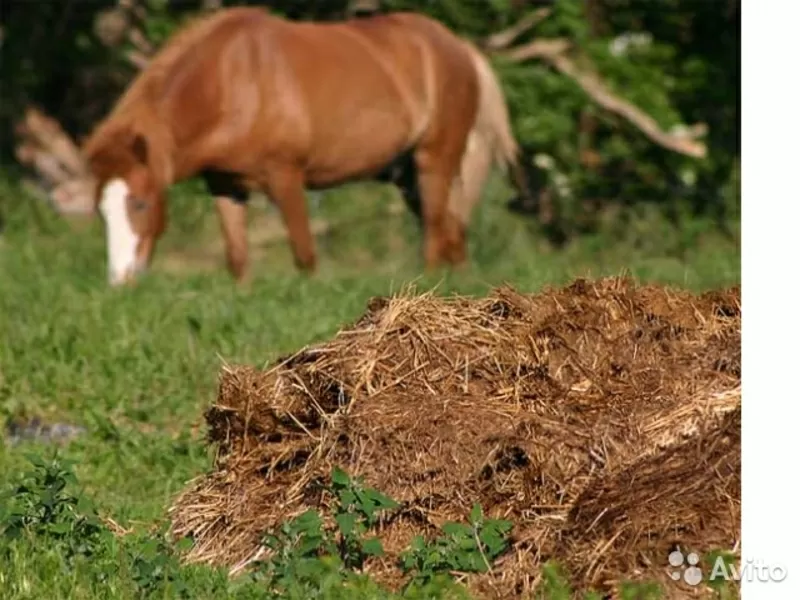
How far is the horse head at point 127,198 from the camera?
42.3ft

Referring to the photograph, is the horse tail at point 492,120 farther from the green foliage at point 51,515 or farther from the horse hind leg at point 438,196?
the green foliage at point 51,515

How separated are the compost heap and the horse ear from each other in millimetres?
7139

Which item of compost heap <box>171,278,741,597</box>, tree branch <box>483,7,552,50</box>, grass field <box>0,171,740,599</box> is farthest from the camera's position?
tree branch <box>483,7,552,50</box>

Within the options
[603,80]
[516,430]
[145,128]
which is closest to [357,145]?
[145,128]

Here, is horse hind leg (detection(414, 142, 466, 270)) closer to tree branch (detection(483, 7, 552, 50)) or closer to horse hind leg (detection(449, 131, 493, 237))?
horse hind leg (detection(449, 131, 493, 237))

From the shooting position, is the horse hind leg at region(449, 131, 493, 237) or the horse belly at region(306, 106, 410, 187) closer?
the horse belly at region(306, 106, 410, 187)

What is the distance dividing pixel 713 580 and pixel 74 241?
1121 centimetres

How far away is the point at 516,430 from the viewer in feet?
18.1

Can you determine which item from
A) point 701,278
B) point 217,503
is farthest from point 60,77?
point 217,503

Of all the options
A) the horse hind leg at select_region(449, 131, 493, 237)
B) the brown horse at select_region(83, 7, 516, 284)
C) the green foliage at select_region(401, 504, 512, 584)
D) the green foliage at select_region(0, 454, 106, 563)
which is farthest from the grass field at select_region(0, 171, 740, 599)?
the brown horse at select_region(83, 7, 516, 284)

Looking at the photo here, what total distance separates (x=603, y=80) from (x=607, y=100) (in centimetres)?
36

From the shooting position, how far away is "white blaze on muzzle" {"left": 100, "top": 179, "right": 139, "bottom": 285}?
42.1ft

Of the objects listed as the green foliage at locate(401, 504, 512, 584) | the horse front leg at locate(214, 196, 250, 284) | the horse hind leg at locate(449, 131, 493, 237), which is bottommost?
the horse hind leg at locate(449, 131, 493, 237)

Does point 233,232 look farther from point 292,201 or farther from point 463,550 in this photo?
point 463,550
